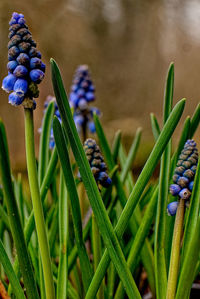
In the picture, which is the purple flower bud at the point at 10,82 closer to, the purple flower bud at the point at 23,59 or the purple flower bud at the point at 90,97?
the purple flower bud at the point at 23,59

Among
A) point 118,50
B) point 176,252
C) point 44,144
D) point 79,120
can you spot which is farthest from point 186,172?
point 118,50

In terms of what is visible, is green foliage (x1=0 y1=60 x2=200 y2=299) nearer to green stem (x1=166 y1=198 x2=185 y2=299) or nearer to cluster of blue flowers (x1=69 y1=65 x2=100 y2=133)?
green stem (x1=166 y1=198 x2=185 y2=299)

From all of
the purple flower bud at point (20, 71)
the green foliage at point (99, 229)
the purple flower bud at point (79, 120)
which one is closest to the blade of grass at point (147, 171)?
the green foliage at point (99, 229)

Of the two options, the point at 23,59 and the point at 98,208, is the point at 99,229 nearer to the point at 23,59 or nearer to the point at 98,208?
Result: the point at 98,208

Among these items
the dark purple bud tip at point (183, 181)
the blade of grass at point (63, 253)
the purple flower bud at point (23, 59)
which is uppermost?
the purple flower bud at point (23, 59)

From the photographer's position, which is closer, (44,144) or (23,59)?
(23,59)

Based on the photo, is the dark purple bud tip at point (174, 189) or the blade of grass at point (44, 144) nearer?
the dark purple bud tip at point (174, 189)

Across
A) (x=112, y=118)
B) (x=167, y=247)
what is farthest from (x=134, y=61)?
(x=167, y=247)

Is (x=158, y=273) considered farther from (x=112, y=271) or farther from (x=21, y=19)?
(x=21, y=19)
